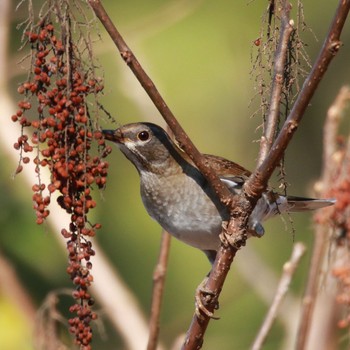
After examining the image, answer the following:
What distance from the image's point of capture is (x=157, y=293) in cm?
339

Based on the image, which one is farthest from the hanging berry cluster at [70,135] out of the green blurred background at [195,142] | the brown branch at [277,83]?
the green blurred background at [195,142]

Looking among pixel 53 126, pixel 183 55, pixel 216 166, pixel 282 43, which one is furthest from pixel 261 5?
pixel 53 126

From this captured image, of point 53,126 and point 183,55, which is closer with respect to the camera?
point 53,126

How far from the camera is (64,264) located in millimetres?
6281

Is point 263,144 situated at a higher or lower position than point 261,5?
lower

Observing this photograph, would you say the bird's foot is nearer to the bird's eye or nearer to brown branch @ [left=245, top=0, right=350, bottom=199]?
brown branch @ [left=245, top=0, right=350, bottom=199]

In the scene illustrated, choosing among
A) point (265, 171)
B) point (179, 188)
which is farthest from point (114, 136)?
point (265, 171)

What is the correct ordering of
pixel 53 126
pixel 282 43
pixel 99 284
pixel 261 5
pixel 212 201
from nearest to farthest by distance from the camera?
1. pixel 53 126
2. pixel 282 43
3. pixel 212 201
4. pixel 99 284
5. pixel 261 5

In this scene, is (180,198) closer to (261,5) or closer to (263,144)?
(263,144)

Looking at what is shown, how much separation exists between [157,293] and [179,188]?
2.77ft

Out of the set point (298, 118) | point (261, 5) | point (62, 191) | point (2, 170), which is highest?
point (261, 5)

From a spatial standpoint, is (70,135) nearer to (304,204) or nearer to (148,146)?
(148,146)

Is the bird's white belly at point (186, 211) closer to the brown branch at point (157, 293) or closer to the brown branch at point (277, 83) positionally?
the brown branch at point (157, 293)

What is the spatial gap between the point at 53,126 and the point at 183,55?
5.59m
